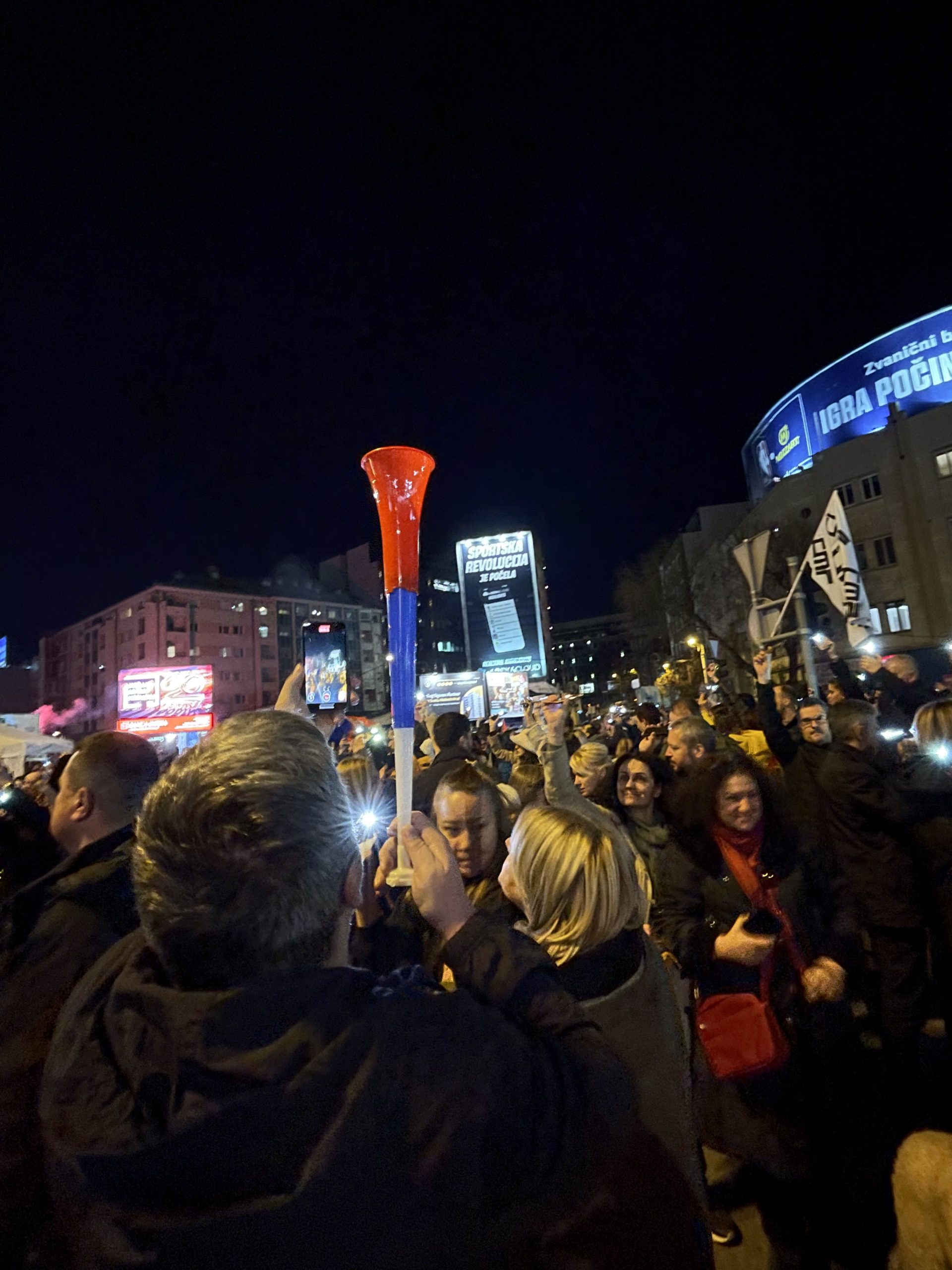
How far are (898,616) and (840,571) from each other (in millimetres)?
24186

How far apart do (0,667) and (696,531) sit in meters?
68.7

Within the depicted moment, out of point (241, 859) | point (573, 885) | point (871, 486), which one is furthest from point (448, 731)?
point (871, 486)

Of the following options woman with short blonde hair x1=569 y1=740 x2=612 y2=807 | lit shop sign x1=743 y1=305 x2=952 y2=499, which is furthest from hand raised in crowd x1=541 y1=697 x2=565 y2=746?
lit shop sign x1=743 y1=305 x2=952 y2=499

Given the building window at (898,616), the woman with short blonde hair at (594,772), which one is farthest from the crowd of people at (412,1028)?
the building window at (898,616)

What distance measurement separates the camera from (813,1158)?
3066mm

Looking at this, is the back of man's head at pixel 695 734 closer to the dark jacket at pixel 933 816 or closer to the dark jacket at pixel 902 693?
the dark jacket at pixel 933 816

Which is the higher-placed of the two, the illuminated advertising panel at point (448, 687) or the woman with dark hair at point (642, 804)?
the illuminated advertising panel at point (448, 687)

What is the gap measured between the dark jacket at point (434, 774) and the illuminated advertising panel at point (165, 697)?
25.1 meters

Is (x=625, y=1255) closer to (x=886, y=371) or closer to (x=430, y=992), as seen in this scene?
(x=430, y=992)

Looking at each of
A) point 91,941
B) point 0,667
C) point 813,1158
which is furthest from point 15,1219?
point 0,667

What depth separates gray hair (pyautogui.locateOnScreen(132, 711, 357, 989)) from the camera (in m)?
1.14

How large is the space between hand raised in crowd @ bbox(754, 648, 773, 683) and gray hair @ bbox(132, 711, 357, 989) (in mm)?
5739

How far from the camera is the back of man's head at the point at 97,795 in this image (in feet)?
7.84

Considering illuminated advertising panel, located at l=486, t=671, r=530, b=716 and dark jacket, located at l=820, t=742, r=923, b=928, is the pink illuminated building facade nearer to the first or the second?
illuminated advertising panel, located at l=486, t=671, r=530, b=716
